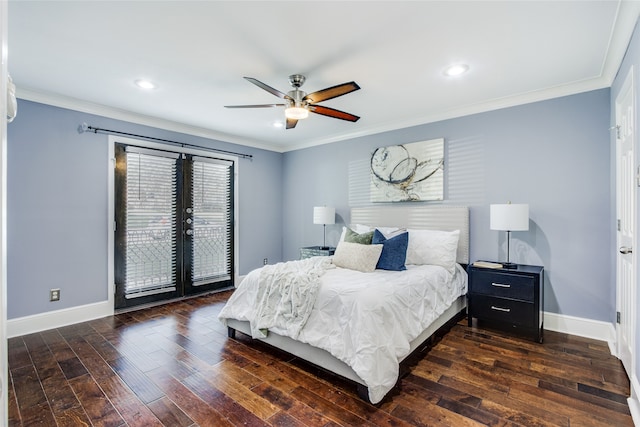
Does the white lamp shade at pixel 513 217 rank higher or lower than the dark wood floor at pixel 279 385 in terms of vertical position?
higher

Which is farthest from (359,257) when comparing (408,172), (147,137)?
(147,137)

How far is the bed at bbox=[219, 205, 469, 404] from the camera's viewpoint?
6.73 feet

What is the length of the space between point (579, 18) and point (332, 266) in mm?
2718

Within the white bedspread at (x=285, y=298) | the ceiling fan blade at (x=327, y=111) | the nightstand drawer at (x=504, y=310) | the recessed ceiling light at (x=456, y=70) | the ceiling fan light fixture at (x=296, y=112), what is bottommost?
the nightstand drawer at (x=504, y=310)

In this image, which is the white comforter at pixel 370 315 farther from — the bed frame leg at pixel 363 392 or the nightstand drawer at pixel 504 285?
the nightstand drawer at pixel 504 285

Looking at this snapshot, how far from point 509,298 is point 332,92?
2628mm

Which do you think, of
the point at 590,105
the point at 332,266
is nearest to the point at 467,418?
the point at 332,266

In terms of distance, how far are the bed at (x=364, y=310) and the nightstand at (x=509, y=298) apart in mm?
239

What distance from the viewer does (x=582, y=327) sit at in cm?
306

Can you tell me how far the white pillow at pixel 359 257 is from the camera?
10.1 feet

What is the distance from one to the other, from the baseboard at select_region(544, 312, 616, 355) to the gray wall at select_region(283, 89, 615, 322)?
6 cm

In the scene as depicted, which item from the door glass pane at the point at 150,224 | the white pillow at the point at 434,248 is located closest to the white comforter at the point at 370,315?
the white pillow at the point at 434,248

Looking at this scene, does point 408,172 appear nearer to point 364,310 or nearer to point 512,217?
point 512,217

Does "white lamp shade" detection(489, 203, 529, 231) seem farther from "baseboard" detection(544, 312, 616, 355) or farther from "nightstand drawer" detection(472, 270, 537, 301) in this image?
"baseboard" detection(544, 312, 616, 355)
